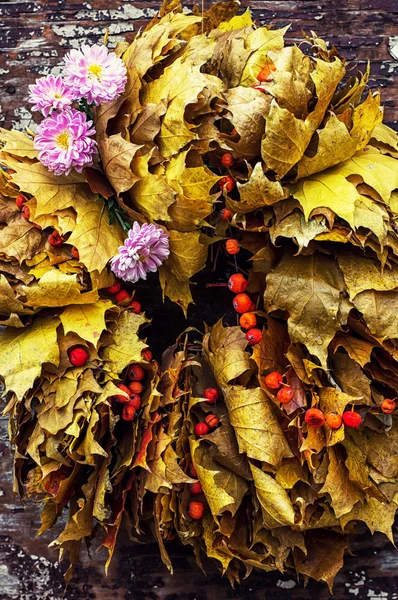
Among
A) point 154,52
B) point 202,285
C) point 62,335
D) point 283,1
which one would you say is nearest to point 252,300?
point 202,285

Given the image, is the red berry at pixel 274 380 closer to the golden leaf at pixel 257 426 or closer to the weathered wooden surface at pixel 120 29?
the golden leaf at pixel 257 426

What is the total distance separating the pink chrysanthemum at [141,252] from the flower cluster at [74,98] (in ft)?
0.48

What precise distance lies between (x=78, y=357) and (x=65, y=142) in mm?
340

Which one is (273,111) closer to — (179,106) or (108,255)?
(179,106)

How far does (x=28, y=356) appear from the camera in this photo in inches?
41.9

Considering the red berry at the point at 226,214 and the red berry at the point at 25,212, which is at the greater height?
the red berry at the point at 25,212

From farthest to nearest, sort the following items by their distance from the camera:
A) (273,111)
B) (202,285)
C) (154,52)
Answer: (202,285) → (154,52) → (273,111)

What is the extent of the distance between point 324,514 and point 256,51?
784mm

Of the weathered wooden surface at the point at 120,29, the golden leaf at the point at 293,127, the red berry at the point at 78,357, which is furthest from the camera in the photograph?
the weathered wooden surface at the point at 120,29

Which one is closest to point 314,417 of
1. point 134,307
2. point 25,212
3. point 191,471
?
point 191,471

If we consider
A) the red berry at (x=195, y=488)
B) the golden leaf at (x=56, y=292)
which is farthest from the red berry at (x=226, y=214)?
the red berry at (x=195, y=488)

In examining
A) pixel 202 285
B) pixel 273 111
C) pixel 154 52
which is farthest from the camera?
pixel 202 285

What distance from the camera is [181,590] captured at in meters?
1.40

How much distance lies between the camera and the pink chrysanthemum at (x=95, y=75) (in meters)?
1.03
